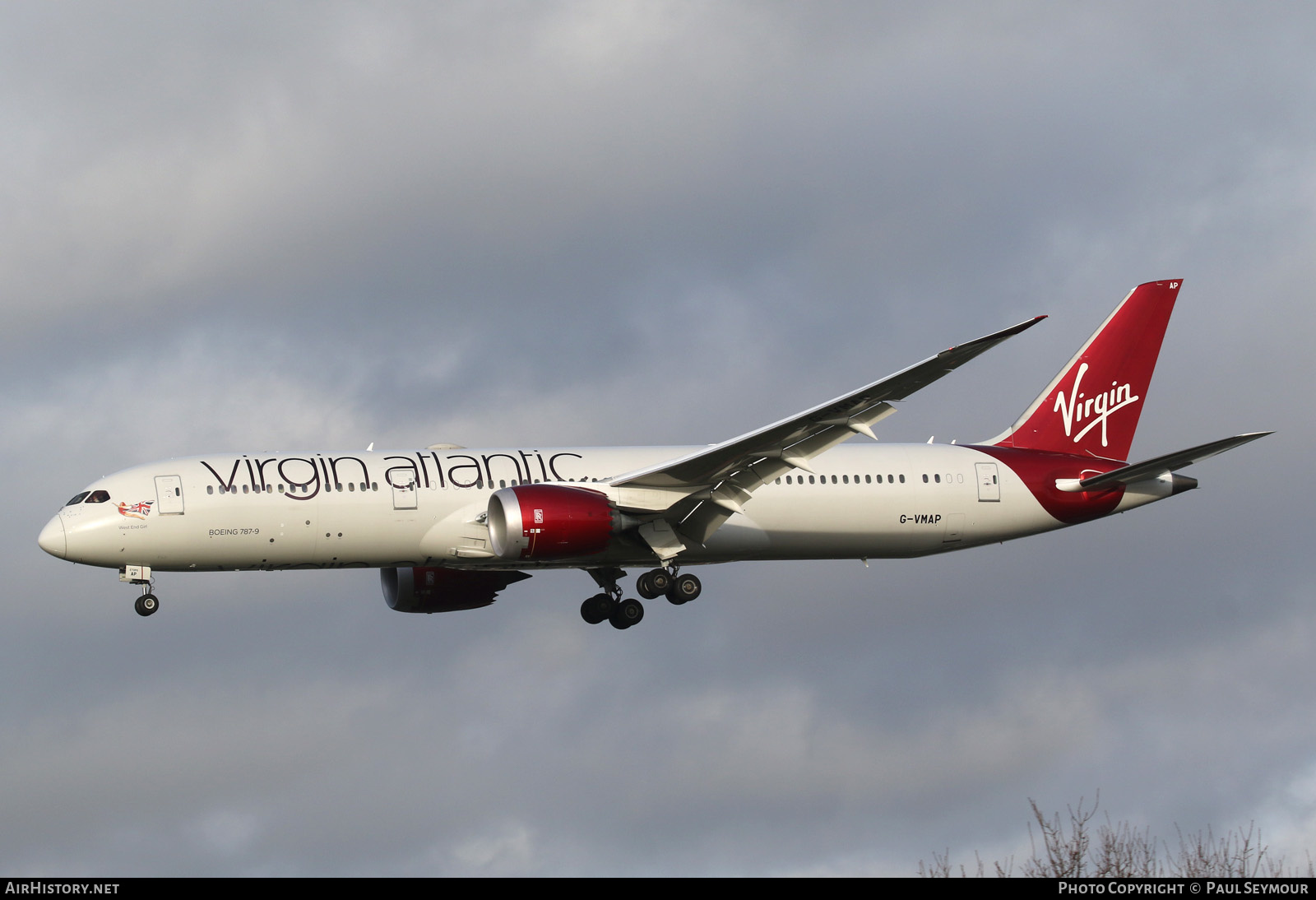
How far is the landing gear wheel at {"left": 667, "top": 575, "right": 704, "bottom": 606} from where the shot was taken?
46594mm

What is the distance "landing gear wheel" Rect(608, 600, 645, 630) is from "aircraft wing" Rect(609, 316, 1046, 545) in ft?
14.9

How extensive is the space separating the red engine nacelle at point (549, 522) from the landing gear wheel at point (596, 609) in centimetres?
664

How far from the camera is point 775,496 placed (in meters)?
47.0

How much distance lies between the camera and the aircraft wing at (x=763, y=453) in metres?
38.6

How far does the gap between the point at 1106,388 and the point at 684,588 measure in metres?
15.7

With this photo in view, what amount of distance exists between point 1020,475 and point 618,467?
12.1 meters

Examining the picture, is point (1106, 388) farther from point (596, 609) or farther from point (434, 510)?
point (434, 510)

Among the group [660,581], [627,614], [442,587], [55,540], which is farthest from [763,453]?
[55,540]

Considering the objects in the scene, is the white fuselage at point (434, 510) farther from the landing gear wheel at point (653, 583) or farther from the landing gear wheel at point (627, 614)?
the landing gear wheel at point (627, 614)

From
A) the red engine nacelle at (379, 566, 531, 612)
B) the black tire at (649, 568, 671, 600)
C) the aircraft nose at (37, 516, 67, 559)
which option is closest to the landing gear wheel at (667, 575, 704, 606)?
the black tire at (649, 568, 671, 600)
